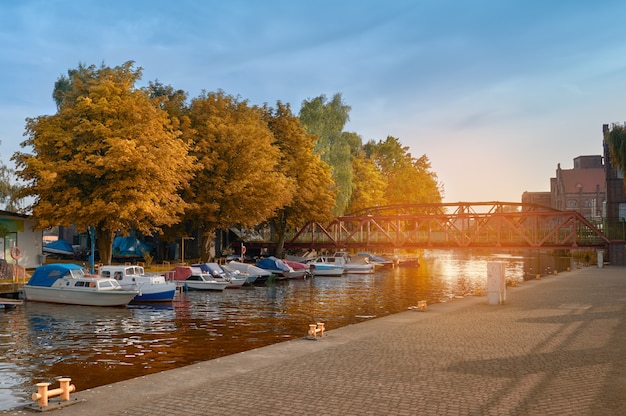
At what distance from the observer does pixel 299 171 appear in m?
74.6

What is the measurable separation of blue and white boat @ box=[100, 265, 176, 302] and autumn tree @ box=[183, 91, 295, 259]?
669 inches

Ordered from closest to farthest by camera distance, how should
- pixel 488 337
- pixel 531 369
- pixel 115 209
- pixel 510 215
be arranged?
pixel 531 369 → pixel 488 337 → pixel 115 209 → pixel 510 215

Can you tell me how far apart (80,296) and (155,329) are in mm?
10734

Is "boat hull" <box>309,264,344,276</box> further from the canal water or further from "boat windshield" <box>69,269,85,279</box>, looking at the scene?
"boat windshield" <box>69,269,85,279</box>

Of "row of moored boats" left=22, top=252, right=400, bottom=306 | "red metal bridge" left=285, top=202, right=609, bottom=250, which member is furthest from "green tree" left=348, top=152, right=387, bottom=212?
"row of moored boats" left=22, top=252, right=400, bottom=306

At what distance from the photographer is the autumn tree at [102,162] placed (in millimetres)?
44156

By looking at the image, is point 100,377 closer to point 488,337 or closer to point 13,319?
point 488,337

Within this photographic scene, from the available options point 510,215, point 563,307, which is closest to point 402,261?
point 510,215

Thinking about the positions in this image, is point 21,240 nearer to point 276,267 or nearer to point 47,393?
point 276,267

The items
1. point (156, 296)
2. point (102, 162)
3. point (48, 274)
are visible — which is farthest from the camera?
point (102, 162)

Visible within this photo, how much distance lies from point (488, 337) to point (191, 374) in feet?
34.4

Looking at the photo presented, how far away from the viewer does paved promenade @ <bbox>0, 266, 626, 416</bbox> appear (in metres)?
11.6

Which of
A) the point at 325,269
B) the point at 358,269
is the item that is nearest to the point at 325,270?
the point at 325,269

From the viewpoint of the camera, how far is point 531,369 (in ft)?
49.1
